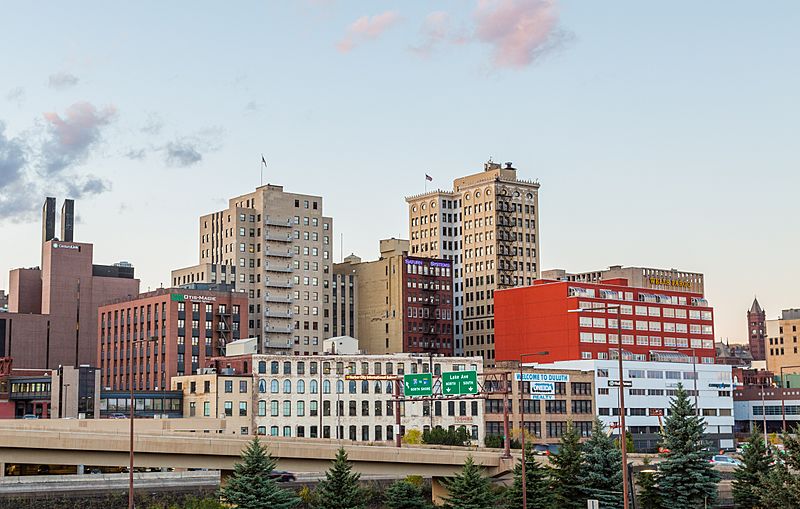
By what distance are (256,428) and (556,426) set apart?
4769 centimetres

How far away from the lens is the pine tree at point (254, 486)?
80438 mm

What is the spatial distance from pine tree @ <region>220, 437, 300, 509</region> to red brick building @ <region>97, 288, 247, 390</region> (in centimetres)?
10760

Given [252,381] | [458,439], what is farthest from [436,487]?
[252,381]

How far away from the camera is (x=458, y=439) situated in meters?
154

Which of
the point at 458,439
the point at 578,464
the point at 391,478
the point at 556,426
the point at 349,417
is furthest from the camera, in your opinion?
the point at 556,426

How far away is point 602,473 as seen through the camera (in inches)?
3580

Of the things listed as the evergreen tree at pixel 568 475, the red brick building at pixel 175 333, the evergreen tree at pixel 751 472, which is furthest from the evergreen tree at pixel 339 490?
the red brick building at pixel 175 333

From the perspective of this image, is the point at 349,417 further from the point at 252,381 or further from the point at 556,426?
the point at 556,426

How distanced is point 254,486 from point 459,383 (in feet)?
121

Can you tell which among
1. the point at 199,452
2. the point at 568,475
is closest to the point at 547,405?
the point at 568,475


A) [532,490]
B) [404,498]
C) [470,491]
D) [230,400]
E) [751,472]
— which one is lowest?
[404,498]

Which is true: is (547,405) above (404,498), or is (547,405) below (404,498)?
above

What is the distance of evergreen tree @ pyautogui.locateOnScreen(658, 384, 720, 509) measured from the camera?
89.9 m

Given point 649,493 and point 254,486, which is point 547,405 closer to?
point 649,493
